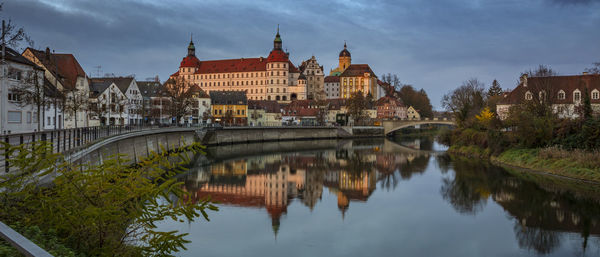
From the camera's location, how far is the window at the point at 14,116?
117 feet

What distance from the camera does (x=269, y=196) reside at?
91.7 feet

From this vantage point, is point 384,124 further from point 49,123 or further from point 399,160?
point 49,123

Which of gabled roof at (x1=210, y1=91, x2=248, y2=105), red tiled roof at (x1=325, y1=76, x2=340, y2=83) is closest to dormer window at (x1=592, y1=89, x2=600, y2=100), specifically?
gabled roof at (x1=210, y1=91, x2=248, y2=105)

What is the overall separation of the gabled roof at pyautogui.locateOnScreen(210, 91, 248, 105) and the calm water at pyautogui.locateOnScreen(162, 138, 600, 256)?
219 ft

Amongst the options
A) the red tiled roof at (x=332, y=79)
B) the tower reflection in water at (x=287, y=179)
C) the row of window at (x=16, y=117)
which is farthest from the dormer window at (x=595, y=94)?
the red tiled roof at (x=332, y=79)

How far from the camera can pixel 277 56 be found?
14762 centimetres

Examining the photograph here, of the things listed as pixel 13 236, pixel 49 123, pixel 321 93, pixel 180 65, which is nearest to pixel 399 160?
pixel 49 123

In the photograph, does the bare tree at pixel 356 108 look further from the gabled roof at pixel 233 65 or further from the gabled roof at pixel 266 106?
the gabled roof at pixel 233 65

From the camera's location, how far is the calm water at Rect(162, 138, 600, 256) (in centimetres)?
1742

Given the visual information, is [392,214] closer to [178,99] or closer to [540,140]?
[540,140]

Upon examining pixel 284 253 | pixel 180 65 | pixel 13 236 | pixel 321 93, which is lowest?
pixel 284 253

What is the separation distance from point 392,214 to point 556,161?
56.4ft

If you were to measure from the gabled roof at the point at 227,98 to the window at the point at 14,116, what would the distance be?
223 ft

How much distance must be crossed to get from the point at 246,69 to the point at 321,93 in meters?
26.3
